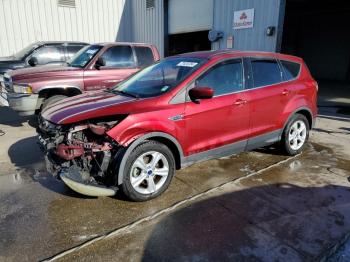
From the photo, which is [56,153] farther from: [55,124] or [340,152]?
[340,152]

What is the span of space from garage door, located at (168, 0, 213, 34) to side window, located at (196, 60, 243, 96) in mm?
8394

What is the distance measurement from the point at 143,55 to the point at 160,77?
3729mm

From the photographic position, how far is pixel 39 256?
2.65 metres

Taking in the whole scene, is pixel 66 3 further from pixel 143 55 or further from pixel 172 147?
pixel 172 147

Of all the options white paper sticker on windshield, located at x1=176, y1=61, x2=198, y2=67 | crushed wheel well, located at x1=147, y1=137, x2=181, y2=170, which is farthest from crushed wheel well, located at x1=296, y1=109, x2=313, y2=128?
crushed wheel well, located at x1=147, y1=137, x2=181, y2=170

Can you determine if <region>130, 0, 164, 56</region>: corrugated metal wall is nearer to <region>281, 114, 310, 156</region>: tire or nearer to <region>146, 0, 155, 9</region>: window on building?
<region>146, 0, 155, 9</region>: window on building

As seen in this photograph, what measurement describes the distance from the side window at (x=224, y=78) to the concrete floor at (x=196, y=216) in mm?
1219

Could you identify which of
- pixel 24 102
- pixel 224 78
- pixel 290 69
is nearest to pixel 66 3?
pixel 24 102

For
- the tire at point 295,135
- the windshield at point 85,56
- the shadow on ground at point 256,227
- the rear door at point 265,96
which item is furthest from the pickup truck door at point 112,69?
the shadow on ground at point 256,227

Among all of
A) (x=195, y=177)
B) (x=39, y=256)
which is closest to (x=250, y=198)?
(x=195, y=177)

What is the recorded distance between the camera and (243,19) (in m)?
10.2

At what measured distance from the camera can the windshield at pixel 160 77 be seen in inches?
149

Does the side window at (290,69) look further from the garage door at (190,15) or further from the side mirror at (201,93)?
the garage door at (190,15)

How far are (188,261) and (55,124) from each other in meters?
2.02
